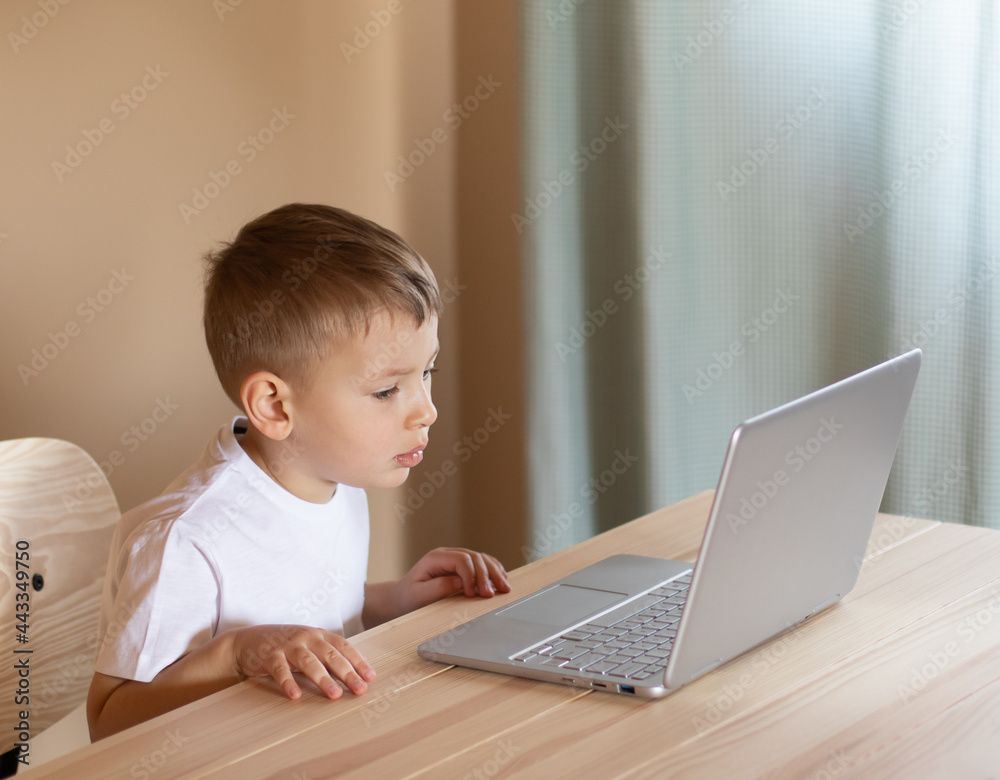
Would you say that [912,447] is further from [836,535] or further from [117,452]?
[117,452]

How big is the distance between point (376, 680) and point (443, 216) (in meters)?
1.40

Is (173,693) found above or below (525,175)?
below

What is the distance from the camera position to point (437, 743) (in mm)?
719

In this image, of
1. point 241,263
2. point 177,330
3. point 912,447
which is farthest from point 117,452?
point 912,447

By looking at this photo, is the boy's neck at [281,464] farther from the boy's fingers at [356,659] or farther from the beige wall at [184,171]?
the beige wall at [184,171]
